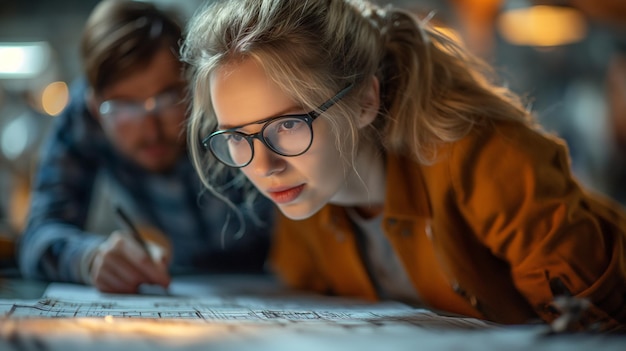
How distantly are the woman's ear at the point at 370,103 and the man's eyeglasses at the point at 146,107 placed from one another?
450 millimetres

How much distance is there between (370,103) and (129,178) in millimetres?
779

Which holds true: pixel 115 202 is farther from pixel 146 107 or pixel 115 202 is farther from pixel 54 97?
pixel 54 97

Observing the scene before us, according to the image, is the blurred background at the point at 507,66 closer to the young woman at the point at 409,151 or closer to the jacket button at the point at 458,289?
the young woman at the point at 409,151

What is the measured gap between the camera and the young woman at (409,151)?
96cm

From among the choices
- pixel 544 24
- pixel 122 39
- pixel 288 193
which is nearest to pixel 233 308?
pixel 288 193

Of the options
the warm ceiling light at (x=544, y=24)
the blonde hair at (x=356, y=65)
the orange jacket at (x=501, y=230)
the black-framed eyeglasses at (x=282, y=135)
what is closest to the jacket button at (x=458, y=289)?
the orange jacket at (x=501, y=230)

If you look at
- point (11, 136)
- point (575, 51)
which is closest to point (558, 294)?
point (11, 136)

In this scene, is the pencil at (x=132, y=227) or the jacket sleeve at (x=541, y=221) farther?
the pencil at (x=132, y=227)

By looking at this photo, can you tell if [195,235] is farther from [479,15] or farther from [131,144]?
[479,15]

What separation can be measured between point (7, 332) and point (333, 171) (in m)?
0.52

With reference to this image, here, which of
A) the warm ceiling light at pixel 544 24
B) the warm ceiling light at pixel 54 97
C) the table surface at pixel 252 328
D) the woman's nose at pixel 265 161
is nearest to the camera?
the table surface at pixel 252 328

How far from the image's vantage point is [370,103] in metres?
1.06

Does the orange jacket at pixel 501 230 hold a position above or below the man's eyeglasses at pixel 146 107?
below

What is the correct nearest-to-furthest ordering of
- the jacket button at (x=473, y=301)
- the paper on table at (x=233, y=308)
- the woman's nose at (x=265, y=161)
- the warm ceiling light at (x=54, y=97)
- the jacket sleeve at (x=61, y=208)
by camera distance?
the paper on table at (x=233, y=308) → the woman's nose at (x=265, y=161) → the jacket button at (x=473, y=301) → the jacket sleeve at (x=61, y=208) → the warm ceiling light at (x=54, y=97)
